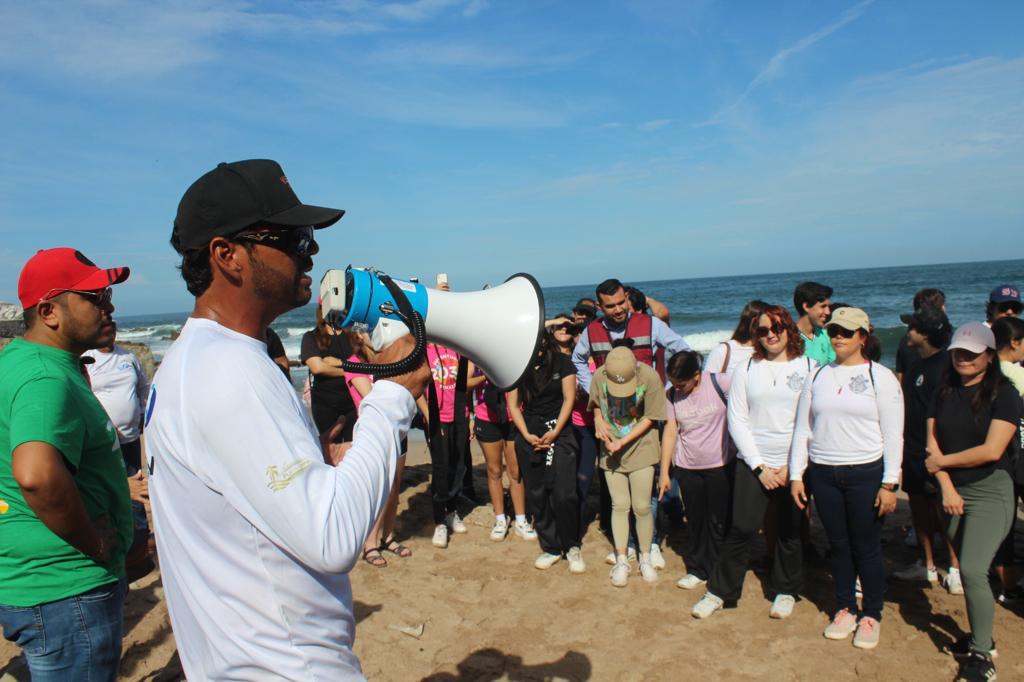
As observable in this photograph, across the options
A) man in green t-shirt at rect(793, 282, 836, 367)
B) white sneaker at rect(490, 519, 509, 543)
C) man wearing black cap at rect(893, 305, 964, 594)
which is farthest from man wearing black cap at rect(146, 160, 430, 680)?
man in green t-shirt at rect(793, 282, 836, 367)

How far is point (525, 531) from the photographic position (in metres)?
5.71

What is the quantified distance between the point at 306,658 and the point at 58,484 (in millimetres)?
1180

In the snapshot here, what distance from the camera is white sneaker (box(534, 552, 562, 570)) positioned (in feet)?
16.7

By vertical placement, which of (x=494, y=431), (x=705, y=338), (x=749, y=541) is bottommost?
(x=705, y=338)

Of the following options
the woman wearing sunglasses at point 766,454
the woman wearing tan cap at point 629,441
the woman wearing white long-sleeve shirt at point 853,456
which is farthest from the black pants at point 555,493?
the woman wearing white long-sleeve shirt at point 853,456

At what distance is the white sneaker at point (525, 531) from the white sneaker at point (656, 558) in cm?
104

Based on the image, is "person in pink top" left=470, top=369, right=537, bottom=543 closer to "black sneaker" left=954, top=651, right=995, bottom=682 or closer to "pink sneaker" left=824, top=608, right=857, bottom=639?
"pink sneaker" left=824, top=608, right=857, bottom=639

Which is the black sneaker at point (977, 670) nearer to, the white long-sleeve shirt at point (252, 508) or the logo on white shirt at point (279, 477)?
the white long-sleeve shirt at point (252, 508)

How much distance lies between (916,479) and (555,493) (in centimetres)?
247

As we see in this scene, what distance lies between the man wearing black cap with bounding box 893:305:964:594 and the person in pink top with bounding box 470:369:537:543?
9.29 ft

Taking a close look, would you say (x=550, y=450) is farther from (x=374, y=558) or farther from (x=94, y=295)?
(x=94, y=295)

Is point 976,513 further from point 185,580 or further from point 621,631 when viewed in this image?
point 185,580

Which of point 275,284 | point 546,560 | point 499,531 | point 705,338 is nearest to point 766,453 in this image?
point 546,560

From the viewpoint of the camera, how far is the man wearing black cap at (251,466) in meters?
1.18
